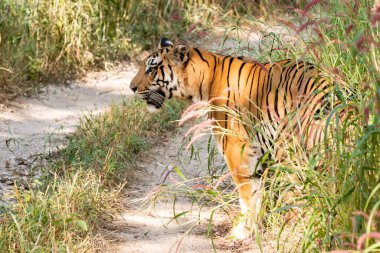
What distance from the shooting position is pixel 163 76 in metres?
5.80

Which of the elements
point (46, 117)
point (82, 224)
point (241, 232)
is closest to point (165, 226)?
point (241, 232)

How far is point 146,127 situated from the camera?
7469 millimetres

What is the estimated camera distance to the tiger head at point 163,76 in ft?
18.7

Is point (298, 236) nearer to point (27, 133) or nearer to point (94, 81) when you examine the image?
point (27, 133)

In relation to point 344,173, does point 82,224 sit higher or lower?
lower

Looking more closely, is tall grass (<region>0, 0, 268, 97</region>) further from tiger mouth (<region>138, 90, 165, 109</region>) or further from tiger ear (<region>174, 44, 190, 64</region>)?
tiger ear (<region>174, 44, 190, 64</region>)

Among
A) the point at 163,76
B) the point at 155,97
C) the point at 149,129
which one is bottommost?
the point at 149,129

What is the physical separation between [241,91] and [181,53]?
0.52 meters

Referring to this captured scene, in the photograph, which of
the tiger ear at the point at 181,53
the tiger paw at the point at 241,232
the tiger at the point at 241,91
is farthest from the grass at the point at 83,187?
the tiger ear at the point at 181,53

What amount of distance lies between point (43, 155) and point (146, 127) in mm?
1072

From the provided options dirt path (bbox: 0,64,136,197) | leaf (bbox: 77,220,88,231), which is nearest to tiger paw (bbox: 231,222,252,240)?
leaf (bbox: 77,220,88,231)

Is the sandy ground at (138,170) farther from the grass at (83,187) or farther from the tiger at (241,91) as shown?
the tiger at (241,91)

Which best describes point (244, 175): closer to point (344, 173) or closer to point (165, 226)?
point (165, 226)

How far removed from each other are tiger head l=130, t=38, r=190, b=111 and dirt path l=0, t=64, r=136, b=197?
3.59ft
